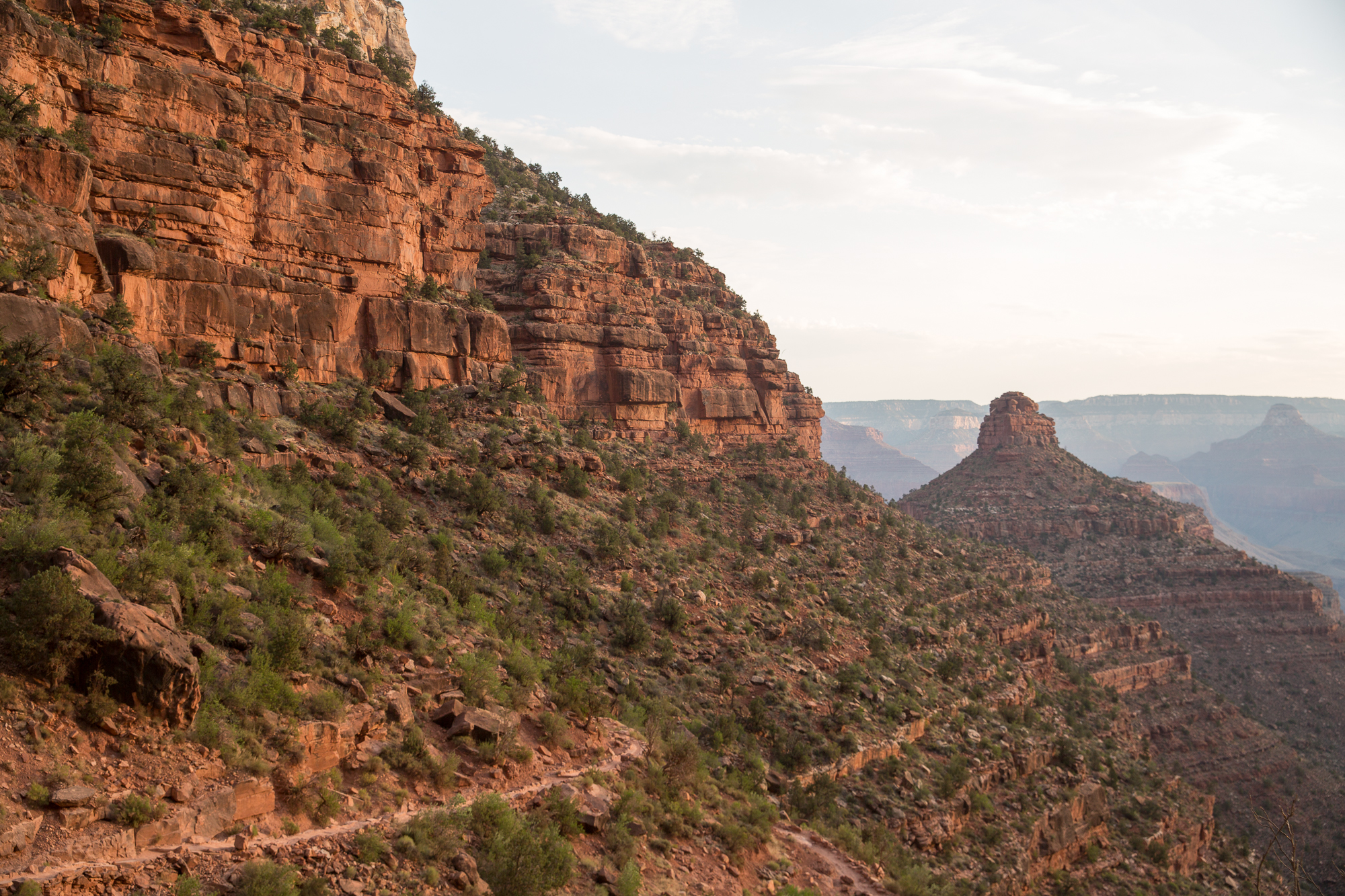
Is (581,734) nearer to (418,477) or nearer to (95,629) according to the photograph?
(95,629)

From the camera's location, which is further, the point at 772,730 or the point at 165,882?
the point at 772,730

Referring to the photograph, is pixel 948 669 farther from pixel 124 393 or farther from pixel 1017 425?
pixel 1017 425

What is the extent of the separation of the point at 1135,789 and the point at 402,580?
34.5 metres

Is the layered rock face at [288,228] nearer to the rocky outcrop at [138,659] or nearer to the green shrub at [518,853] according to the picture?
the rocky outcrop at [138,659]

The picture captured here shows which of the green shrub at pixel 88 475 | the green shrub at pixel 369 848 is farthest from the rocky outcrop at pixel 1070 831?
the green shrub at pixel 88 475

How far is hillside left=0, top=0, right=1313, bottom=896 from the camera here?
11.8m

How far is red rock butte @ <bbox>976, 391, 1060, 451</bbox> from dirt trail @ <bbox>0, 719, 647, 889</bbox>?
8412cm

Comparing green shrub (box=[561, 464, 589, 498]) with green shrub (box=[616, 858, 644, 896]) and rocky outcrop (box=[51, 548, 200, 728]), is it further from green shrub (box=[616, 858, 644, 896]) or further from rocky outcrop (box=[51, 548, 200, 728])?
rocky outcrop (box=[51, 548, 200, 728])

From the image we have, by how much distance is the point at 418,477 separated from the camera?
2873 centimetres

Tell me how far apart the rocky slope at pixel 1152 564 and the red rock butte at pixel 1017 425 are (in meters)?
0.12

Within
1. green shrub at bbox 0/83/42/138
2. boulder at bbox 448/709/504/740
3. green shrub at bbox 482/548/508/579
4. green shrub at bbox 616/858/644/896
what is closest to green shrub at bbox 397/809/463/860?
boulder at bbox 448/709/504/740

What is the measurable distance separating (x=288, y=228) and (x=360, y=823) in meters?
25.7

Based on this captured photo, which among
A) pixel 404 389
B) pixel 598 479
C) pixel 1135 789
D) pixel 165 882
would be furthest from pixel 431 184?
pixel 1135 789

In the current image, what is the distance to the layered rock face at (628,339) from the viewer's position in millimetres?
44188
